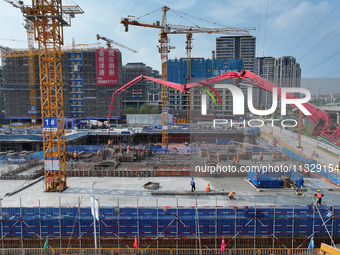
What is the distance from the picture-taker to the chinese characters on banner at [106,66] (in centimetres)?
6838

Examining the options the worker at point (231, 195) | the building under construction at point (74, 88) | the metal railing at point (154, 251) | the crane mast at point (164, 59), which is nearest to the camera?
the metal railing at point (154, 251)

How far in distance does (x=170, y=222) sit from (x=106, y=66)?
62.5 metres

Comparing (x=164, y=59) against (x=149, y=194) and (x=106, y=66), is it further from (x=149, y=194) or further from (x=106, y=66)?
(x=149, y=194)

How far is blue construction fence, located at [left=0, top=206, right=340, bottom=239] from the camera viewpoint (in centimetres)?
1428

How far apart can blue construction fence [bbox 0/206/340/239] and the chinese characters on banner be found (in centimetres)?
5894

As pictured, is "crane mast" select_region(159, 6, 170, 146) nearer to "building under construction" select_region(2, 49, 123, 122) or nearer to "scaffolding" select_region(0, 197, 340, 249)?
"building under construction" select_region(2, 49, 123, 122)

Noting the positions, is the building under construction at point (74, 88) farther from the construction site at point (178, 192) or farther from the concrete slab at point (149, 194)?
the concrete slab at point (149, 194)

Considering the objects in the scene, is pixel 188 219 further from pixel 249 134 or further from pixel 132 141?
pixel 132 141

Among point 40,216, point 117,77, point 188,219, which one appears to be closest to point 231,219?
point 188,219

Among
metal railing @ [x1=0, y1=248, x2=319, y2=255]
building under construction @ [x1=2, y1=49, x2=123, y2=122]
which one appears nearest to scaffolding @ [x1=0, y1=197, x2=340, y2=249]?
metal railing @ [x1=0, y1=248, x2=319, y2=255]

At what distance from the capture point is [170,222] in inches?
561

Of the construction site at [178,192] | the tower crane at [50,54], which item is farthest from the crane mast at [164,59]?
the tower crane at [50,54]

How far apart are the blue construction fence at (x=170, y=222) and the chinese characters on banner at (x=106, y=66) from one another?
58936 millimetres

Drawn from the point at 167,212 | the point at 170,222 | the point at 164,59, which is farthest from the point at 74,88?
the point at 170,222
